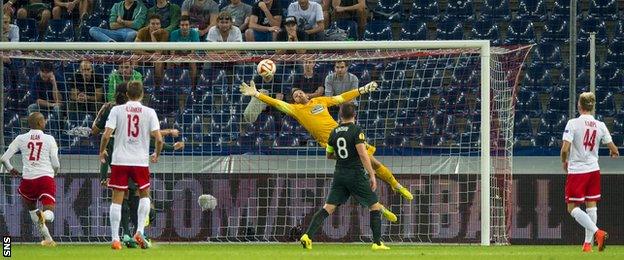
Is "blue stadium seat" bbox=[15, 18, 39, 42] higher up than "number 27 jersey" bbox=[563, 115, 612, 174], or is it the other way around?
"blue stadium seat" bbox=[15, 18, 39, 42]

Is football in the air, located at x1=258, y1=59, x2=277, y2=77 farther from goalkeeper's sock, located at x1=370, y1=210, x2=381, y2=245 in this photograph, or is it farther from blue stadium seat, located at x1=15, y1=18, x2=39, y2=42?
blue stadium seat, located at x1=15, y1=18, x2=39, y2=42

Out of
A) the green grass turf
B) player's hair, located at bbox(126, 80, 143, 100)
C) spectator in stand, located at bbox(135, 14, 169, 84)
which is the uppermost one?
spectator in stand, located at bbox(135, 14, 169, 84)

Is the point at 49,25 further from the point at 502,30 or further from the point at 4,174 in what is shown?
the point at 502,30

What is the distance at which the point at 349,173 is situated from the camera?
53.7 feet

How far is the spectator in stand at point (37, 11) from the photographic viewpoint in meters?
23.3

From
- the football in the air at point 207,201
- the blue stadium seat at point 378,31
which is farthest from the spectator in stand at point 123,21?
the football in the air at point 207,201

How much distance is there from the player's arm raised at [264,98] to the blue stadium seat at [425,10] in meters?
4.96

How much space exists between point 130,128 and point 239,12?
24.2 feet

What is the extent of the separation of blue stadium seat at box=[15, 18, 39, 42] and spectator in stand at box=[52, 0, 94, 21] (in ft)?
1.19

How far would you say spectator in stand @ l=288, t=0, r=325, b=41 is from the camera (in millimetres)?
22219

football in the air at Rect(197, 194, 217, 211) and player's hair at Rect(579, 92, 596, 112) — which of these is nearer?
player's hair at Rect(579, 92, 596, 112)

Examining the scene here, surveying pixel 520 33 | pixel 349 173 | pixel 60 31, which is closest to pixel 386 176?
pixel 349 173

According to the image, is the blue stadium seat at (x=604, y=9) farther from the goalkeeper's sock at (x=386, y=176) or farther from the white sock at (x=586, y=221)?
the white sock at (x=586, y=221)

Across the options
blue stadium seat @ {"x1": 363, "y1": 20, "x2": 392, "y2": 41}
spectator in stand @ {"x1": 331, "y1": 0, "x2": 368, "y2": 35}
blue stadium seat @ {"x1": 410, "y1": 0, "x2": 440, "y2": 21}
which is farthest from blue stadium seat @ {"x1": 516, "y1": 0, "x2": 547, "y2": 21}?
spectator in stand @ {"x1": 331, "y1": 0, "x2": 368, "y2": 35}
